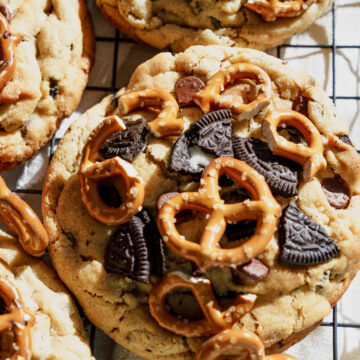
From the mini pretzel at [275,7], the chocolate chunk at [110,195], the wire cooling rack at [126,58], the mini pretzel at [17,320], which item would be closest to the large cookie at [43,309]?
the mini pretzel at [17,320]

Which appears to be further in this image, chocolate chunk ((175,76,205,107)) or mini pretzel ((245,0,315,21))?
mini pretzel ((245,0,315,21))

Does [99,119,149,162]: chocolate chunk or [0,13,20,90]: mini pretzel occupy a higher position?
[0,13,20,90]: mini pretzel

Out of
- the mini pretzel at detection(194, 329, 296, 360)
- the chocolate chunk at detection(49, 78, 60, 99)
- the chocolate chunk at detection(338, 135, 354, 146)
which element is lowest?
the mini pretzel at detection(194, 329, 296, 360)

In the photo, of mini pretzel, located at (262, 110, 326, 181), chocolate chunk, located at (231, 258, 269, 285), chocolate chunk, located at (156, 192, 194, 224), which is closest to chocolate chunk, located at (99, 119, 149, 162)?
chocolate chunk, located at (156, 192, 194, 224)

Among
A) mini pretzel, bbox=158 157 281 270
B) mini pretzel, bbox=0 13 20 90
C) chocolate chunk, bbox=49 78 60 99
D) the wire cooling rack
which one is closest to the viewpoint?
mini pretzel, bbox=158 157 281 270

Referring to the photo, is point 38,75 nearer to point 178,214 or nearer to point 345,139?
point 178,214

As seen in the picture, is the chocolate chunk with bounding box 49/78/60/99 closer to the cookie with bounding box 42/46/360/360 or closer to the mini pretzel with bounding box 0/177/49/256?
the cookie with bounding box 42/46/360/360

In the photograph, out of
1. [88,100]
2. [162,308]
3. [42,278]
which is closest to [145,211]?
[162,308]

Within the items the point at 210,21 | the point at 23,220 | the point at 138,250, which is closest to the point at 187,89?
the point at 210,21

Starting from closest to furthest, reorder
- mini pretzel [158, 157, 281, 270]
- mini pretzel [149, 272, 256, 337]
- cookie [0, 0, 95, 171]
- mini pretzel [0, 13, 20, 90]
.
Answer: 1. mini pretzel [158, 157, 281, 270]
2. mini pretzel [149, 272, 256, 337]
3. mini pretzel [0, 13, 20, 90]
4. cookie [0, 0, 95, 171]
